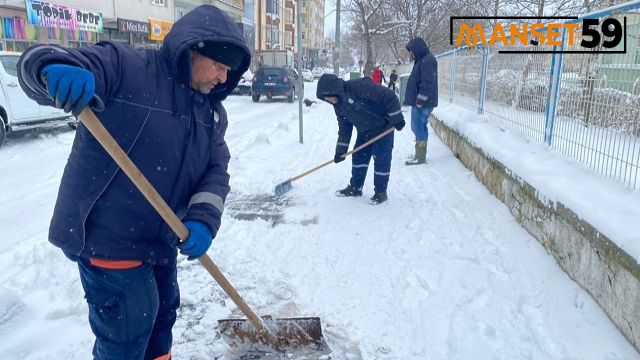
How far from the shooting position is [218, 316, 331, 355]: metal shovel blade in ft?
9.14

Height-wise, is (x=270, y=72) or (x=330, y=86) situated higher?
(x=270, y=72)

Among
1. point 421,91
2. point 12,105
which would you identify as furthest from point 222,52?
point 12,105

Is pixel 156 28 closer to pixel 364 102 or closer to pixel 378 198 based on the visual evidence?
pixel 364 102

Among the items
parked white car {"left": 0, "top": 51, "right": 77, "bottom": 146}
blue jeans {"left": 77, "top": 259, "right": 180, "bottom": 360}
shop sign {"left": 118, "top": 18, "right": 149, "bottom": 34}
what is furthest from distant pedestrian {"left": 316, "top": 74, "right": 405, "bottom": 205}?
shop sign {"left": 118, "top": 18, "right": 149, "bottom": 34}

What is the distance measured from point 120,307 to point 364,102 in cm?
413

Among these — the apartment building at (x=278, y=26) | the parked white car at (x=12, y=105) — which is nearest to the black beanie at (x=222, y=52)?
the parked white car at (x=12, y=105)

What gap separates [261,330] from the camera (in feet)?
9.03

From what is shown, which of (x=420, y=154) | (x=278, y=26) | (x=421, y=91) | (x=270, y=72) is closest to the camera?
(x=421, y=91)

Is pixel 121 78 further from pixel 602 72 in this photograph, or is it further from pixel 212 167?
pixel 602 72

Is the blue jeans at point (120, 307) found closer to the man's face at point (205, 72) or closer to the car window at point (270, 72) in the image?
the man's face at point (205, 72)

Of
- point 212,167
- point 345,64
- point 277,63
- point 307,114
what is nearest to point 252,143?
point 307,114

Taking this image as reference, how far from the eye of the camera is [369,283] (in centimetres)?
356

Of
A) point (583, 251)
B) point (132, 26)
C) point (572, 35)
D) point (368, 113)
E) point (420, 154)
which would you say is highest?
point (132, 26)

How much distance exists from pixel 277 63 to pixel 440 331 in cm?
3486
